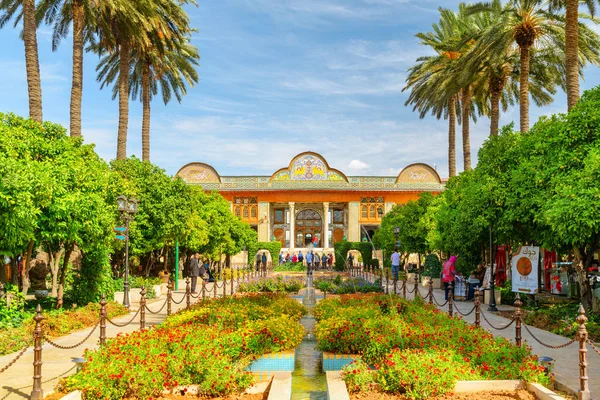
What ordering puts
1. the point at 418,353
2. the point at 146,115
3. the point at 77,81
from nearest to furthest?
1. the point at 418,353
2. the point at 77,81
3. the point at 146,115

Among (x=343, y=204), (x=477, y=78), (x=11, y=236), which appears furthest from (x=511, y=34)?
(x=343, y=204)

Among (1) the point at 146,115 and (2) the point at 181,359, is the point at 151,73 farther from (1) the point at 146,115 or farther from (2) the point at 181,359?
(2) the point at 181,359

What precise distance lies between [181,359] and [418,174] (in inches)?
1754

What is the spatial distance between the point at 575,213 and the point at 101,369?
8.54 m

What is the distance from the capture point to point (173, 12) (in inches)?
894

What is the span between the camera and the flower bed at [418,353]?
19.8 ft

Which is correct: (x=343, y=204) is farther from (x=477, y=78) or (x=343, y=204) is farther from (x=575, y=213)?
(x=575, y=213)

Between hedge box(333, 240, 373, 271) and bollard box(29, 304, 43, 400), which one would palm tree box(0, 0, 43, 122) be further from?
hedge box(333, 240, 373, 271)

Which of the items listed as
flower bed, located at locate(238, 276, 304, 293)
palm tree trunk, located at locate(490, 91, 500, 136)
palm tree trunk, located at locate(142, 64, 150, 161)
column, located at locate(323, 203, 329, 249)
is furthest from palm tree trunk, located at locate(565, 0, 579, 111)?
column, located at locate(323, 203, 329, 249)

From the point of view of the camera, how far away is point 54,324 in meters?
10.7

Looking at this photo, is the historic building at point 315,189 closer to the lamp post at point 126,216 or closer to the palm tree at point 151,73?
the palm tree at point 151,73

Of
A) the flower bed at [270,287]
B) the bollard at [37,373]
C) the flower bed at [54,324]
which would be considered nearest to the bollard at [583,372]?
the bollard at [37,373]

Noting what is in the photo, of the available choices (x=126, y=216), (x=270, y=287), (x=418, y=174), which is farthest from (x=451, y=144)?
(x=126, y=216)

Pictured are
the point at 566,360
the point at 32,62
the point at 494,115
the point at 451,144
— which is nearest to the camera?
the point at 566,360
